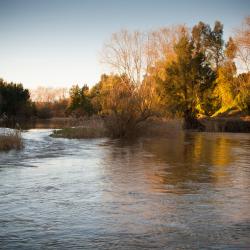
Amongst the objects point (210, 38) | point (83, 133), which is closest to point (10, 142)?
point (83, 133)

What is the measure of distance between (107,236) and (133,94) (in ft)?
91.3

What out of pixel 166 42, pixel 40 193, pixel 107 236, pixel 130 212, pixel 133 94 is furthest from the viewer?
pixel 166 42

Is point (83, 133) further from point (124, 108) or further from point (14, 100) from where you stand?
point (14, 100)

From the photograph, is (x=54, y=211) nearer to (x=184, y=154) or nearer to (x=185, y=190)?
(x=185, y=190)

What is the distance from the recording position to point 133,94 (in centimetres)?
3506

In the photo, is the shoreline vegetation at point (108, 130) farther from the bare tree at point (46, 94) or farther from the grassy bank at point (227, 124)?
the bare tree at point (46, 94)

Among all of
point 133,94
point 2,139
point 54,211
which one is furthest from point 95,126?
point 54,211

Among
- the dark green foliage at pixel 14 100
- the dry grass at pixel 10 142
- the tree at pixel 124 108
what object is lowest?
the dry grass at pixel 10 142

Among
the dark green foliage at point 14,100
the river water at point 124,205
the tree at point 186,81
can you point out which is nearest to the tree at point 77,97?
the dark green foliage at point 14,100

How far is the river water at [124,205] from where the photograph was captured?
7383mm

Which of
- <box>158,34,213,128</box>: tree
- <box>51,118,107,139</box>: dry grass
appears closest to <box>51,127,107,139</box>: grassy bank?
<box>51,118,107,139</box>: dry grass

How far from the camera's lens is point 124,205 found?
994 centimetres

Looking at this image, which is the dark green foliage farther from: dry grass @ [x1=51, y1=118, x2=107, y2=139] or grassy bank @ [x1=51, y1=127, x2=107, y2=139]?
grassy bank @ [x1=51, y1=127, x2=107, y2=139]

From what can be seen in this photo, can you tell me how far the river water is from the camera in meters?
7.38
